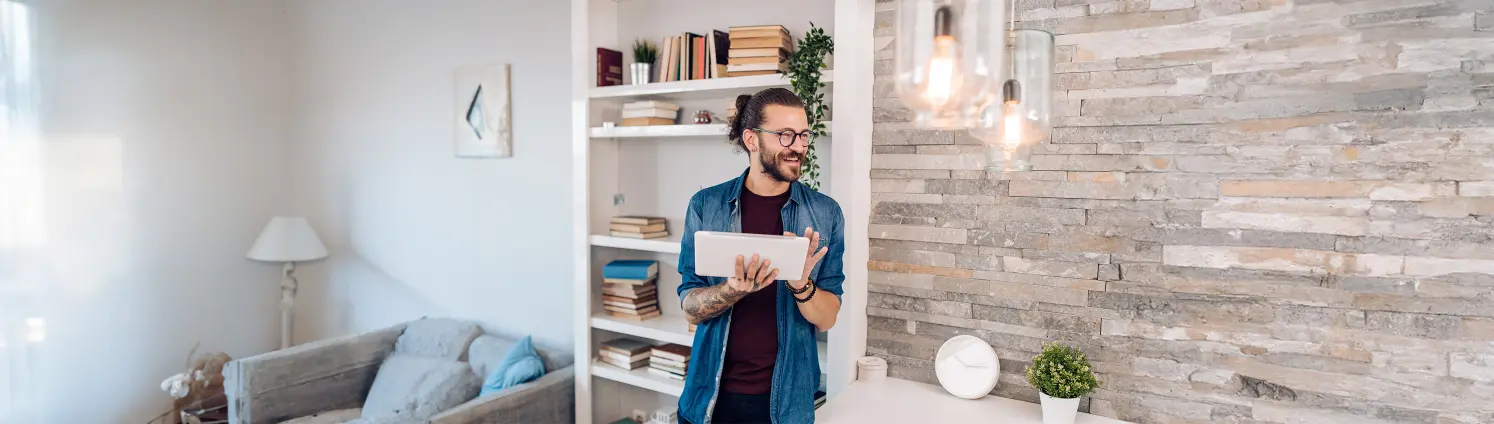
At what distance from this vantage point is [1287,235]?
1.88 meters

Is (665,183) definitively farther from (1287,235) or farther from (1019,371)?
(1287,235)

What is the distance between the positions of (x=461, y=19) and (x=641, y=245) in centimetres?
166

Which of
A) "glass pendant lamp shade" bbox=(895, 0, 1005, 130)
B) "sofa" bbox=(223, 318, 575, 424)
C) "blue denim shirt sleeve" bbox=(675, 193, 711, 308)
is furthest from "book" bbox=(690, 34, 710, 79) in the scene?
"glass pendant lamp shade" bbox=(895, 0, 1005, 130)

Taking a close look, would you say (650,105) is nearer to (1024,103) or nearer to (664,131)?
(664,131)

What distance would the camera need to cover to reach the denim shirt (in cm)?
204

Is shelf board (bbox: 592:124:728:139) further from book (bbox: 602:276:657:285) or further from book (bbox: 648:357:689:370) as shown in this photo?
book (bbox: 648:357:689:370)

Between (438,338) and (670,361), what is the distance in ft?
4.44

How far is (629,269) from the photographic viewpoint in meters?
3.09

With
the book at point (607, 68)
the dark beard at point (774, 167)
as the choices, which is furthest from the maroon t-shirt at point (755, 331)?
the book at point (607, 68)

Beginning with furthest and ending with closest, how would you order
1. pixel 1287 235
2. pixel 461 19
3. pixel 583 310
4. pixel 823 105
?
pixel 461 19 < pixel 583 310 < pixel 823 105 < pixel 1287 235

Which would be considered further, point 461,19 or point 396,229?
point 396,229

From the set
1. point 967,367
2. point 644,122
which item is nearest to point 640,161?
point 644,122

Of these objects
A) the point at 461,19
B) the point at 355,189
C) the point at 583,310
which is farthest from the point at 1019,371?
the point at 355,189

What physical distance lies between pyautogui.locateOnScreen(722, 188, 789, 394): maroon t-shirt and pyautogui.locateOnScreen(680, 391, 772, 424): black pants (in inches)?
0.6
